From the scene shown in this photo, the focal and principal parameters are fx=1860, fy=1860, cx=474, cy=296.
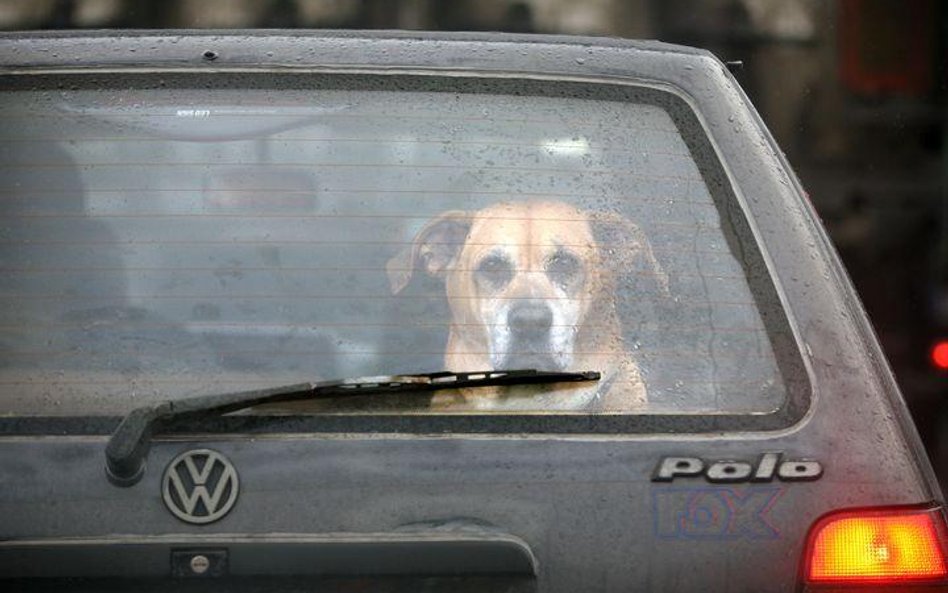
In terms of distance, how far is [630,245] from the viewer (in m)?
2.82

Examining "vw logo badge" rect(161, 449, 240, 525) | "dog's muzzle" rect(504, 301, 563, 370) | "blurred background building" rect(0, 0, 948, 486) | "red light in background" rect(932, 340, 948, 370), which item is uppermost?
"blurred background building" rect(0, 0, 948, 486)

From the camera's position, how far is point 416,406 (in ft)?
8.71

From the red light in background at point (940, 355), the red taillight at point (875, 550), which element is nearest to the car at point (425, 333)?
the red taillight at point (875, 550)

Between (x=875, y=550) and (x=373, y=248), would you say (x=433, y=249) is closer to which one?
(x=373, y=248)

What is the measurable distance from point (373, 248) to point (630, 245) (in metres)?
0.39

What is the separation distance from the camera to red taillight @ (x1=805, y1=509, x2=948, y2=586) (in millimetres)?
2611

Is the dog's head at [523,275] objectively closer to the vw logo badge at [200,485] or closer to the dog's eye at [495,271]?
the dog's eye at [495,271]

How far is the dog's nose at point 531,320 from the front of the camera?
2738mm

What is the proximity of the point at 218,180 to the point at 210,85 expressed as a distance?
0.19 meters

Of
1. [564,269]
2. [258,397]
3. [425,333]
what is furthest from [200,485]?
[564,269]

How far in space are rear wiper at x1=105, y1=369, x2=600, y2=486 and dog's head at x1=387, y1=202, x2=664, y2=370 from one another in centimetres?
4

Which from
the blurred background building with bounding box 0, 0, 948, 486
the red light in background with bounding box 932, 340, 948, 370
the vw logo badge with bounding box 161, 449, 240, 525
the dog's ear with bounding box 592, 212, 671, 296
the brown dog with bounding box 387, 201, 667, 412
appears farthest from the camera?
the blurred background building with bounding box 0, 0, 948, 486

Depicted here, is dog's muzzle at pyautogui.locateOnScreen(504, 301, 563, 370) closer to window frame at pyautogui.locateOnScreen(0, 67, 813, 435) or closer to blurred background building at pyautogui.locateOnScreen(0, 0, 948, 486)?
window frame at pyautogui.locateOnScreen(0, 67, 813, 435)

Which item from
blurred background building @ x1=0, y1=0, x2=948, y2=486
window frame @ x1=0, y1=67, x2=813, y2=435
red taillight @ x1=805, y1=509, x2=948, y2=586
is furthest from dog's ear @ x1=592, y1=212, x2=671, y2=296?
blurred background building @ x1=0, y1=0, x2=948, y2=486
